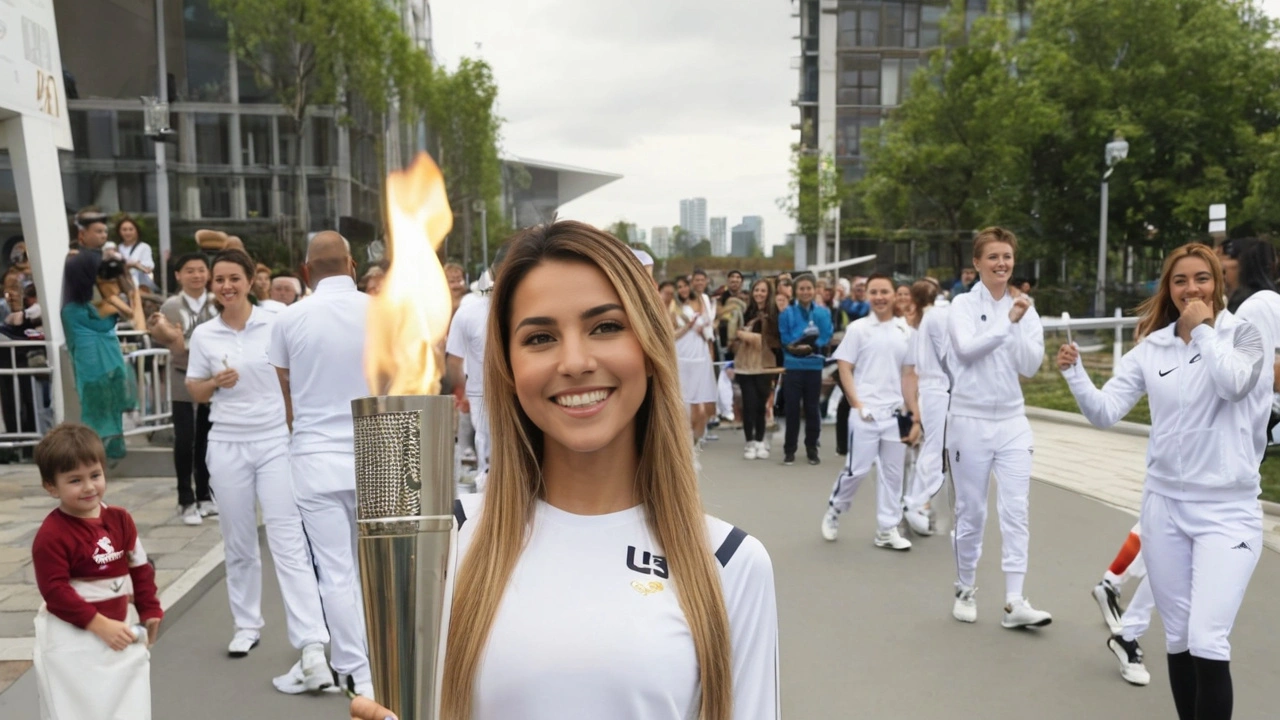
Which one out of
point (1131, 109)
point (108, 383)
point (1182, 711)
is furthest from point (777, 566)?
point (1131, 109)

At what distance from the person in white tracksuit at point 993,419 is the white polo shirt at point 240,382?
3.94m

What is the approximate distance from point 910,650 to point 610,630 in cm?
464

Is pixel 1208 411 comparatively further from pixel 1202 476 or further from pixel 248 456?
pixel 248 456

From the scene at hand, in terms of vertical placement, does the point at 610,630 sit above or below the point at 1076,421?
above

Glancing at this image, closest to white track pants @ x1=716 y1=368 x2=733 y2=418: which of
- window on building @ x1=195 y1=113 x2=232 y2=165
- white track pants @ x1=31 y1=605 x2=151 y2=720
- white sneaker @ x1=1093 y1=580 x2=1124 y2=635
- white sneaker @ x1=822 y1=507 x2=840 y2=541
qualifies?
white sneaker @ x1=822 y1=507 x2=840 y2=541

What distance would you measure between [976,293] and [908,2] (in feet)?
209

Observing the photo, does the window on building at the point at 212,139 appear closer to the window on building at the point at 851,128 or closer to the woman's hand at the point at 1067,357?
the woman's hand at the point at 1067,357

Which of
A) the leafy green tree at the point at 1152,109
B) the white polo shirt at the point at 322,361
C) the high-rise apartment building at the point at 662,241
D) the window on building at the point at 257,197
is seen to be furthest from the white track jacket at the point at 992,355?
the high-rise apartment building at the point at 662,241

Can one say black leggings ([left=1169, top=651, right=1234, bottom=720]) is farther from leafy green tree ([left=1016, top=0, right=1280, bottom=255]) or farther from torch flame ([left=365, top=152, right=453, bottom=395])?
leafy green tree ([left=1016, top=0, right=1280, bottom=255])

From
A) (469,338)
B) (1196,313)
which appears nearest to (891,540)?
(469,338)

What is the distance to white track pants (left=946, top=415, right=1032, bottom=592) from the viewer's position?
6.25m

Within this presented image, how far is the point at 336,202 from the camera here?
4144 cm

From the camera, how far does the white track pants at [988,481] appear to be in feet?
20.5

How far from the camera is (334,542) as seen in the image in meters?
5.12
